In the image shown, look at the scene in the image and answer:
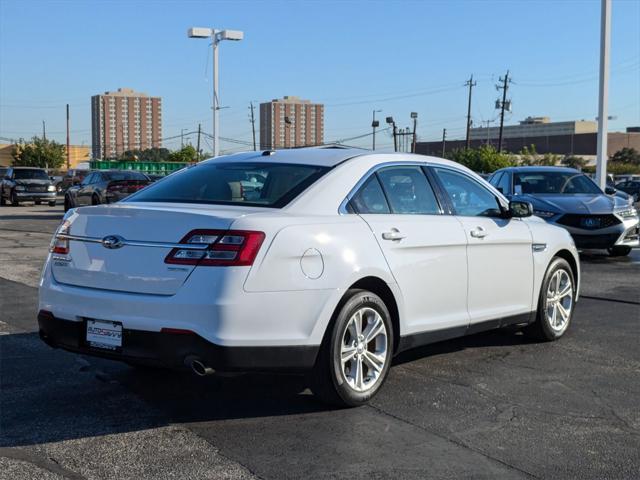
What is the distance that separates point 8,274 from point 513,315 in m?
7.79

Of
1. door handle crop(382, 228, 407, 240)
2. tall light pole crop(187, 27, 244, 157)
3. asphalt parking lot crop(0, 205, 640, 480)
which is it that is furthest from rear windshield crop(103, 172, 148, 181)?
door handle crop(382, 228, 407, 240)

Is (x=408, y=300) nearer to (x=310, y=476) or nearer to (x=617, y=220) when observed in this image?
(x=310, y=476)

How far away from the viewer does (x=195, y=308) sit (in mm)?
4418

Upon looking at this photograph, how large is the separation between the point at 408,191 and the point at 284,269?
1545 millimetres

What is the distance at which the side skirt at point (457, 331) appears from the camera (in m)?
5.49

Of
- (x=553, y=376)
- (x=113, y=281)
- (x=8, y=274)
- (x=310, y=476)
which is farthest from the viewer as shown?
(x=8, y=274)

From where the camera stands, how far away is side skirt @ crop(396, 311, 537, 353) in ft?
18.0

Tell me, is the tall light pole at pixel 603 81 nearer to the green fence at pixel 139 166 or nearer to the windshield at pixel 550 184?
the windshield at pixel 550 184

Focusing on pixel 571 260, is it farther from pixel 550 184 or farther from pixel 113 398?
pixel 550 184

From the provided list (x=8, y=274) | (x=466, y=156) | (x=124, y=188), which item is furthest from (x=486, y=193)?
(x=466, y=156)

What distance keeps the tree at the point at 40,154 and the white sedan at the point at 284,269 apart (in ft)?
283

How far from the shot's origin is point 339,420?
481cm

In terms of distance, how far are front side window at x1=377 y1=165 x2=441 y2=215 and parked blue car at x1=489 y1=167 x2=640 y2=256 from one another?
312 inches

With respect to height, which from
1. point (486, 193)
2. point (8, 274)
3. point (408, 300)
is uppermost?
point (486, 193)
